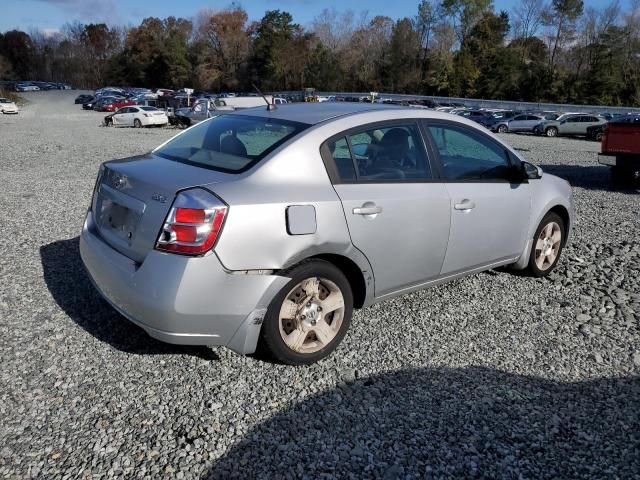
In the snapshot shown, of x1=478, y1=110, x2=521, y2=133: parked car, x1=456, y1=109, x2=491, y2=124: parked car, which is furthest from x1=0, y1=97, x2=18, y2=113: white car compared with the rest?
x1=478, y1=110, x2=521, y2=133: parked car

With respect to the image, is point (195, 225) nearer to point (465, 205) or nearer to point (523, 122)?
point (465, 205)

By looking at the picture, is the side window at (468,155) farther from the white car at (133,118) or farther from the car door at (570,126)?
the white car at (133,118)

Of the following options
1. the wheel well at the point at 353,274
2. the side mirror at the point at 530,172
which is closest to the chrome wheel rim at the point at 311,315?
the wheel well at the point at 353,274

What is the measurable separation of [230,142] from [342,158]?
79 centimetres

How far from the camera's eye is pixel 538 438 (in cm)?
284

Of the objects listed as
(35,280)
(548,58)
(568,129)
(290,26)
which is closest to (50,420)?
(35,280)

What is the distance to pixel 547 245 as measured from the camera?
515 centimetres

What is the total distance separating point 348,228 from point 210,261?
0.91 meters

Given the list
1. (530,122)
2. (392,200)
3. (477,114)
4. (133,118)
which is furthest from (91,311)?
(477,114)

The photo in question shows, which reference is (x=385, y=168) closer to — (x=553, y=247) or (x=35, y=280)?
(x=553, y=247)

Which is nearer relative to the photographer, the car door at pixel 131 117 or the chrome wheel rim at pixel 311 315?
the chrome wheel rim at pixel 311 315

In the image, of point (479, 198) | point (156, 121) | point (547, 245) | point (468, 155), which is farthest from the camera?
point (156, 121)

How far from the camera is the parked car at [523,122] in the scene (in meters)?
34.0

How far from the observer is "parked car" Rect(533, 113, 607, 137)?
31.2 m
